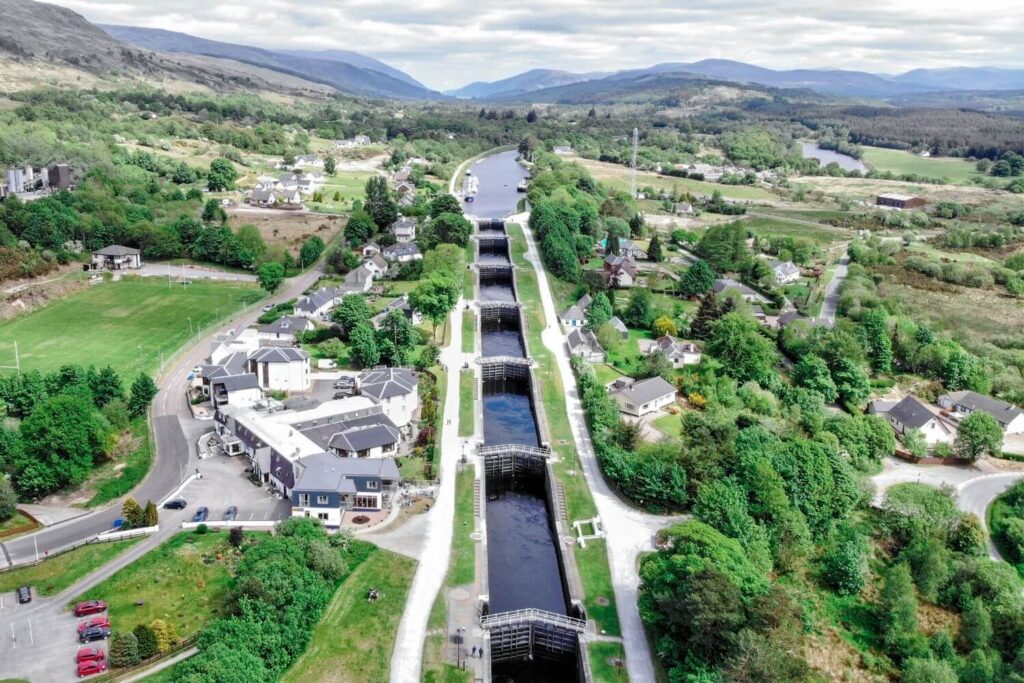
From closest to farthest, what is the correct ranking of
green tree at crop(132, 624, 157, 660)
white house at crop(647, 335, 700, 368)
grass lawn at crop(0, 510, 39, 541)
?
green tree at crop(132, 624, 157, 660) < grass lawn at crop(0, 510, 39, 541) < white house at crop(647, 335, 700, 368)

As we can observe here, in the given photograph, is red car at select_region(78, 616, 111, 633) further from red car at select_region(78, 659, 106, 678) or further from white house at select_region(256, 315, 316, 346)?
white house at select_region(256, 315, 316, 346)

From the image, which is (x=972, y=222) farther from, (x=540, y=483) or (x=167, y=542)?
(x=167, y=542)

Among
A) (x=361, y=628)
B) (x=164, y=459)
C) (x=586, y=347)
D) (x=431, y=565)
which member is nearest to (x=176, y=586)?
(x=361, y=628)

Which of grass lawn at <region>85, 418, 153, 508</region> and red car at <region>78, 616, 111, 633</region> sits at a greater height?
grass lawn at <region>85, 418, 153, 508</region>

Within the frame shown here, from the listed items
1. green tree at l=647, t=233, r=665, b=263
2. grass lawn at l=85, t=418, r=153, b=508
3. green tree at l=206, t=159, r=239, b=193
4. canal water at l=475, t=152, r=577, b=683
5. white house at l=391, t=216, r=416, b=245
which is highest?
green tree at l=206, t=159, r=239, b=193

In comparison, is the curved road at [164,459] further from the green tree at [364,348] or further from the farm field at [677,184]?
the farm field at [677,184]

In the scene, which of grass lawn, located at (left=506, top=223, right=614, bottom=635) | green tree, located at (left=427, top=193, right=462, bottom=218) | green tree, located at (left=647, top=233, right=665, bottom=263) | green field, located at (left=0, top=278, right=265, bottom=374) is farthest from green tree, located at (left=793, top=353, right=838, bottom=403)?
green tree, located at (left=427, top=193, right=462, bottom=218)

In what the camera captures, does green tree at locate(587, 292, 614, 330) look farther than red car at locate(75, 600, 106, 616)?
Yes
